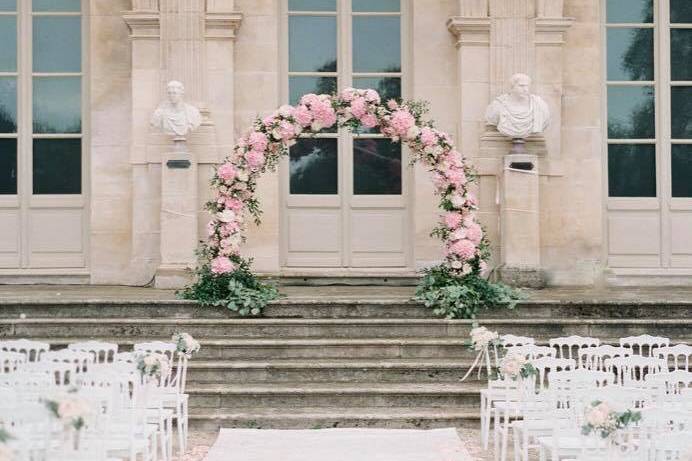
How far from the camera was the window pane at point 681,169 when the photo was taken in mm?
12852

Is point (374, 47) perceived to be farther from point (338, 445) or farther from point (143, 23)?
point (338, 445)

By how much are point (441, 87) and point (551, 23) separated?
138 centimetres

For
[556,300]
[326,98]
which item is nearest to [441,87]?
[326,98]

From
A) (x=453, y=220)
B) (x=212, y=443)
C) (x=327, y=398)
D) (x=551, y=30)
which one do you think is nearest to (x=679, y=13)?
(x=551, y=30)

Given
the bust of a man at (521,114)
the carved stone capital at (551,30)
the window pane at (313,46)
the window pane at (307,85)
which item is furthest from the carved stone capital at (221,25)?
the carved stone capital at (551,30)

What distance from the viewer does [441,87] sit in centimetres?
1254

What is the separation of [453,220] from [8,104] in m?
5.45

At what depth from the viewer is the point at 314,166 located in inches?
502

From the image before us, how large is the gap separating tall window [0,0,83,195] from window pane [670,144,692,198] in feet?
22.2

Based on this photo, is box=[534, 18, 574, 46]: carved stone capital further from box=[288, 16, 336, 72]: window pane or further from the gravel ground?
the gravel ground

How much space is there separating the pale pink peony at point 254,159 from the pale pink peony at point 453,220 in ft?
6.07

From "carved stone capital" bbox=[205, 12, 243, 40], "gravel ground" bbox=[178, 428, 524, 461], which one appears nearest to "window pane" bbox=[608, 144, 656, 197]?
"carved stone capital" bbox=[205, 12, 243, 40]

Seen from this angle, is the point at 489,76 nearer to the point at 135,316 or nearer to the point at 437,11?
the point at 437,11

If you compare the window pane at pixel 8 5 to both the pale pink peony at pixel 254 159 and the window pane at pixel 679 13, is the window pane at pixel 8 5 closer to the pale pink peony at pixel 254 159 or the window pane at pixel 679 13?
the pale pink peony at pixel 254 159
